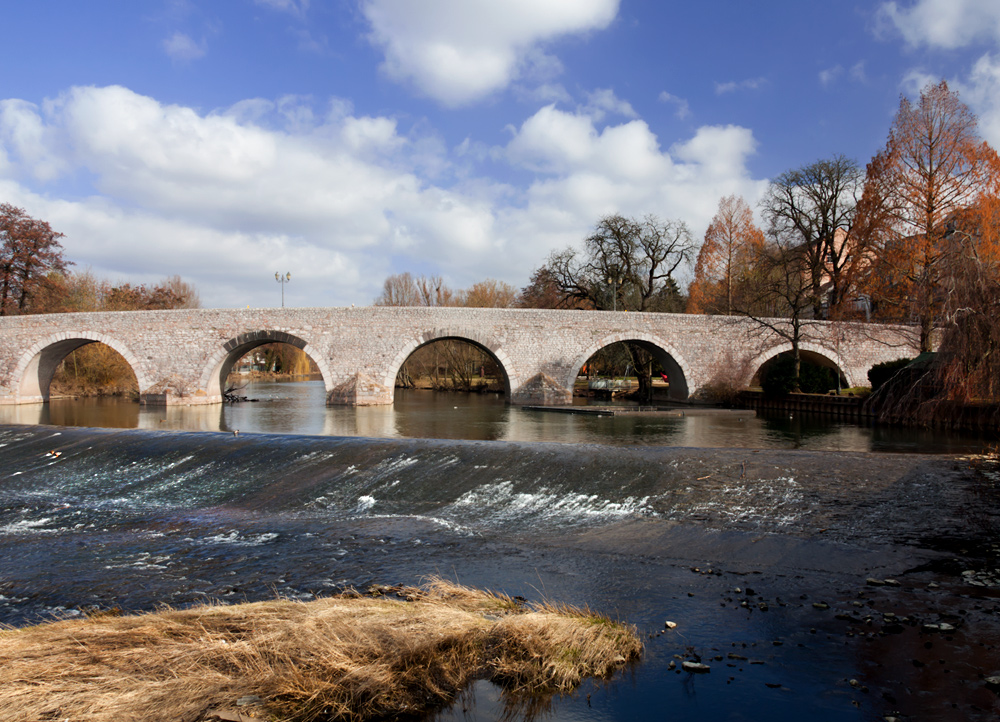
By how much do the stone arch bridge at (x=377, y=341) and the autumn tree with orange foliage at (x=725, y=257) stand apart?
8041mm

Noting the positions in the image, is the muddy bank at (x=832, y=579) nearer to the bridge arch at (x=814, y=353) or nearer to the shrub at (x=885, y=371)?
the shrub at (x=885, y=371)

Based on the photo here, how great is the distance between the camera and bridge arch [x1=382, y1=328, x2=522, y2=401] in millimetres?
22594

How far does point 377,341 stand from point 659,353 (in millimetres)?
10378

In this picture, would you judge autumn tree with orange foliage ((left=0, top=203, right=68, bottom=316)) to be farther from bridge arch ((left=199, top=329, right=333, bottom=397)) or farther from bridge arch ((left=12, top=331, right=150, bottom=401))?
bridge arch ((left=199, top=329, right=333, bottom=397))

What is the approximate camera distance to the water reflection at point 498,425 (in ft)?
41.9

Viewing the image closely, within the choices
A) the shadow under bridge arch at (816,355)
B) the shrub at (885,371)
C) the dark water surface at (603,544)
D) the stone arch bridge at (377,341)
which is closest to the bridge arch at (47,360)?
the stone arch bridge at (377,341)

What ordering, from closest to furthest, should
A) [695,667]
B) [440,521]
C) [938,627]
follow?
1. [695,667]
2. [938,627]
3. [440,521]

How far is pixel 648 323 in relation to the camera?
23422 millimetres

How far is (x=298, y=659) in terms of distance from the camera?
314cm

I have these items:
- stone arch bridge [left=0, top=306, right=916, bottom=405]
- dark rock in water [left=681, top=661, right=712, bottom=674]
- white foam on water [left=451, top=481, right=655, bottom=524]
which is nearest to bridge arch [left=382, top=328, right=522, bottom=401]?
stone arch bridge [left=0, top=306, right=916, bottom=405]

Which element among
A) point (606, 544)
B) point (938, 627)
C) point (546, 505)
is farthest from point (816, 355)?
point (938, 627)

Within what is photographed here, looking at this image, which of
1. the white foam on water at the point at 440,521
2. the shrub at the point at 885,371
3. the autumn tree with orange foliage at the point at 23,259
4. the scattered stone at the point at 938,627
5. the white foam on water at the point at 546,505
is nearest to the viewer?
the scattered stone at the point at 938,627

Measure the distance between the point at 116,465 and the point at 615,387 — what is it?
76.1ft

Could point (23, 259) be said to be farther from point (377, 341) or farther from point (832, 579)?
point (832, 579)
